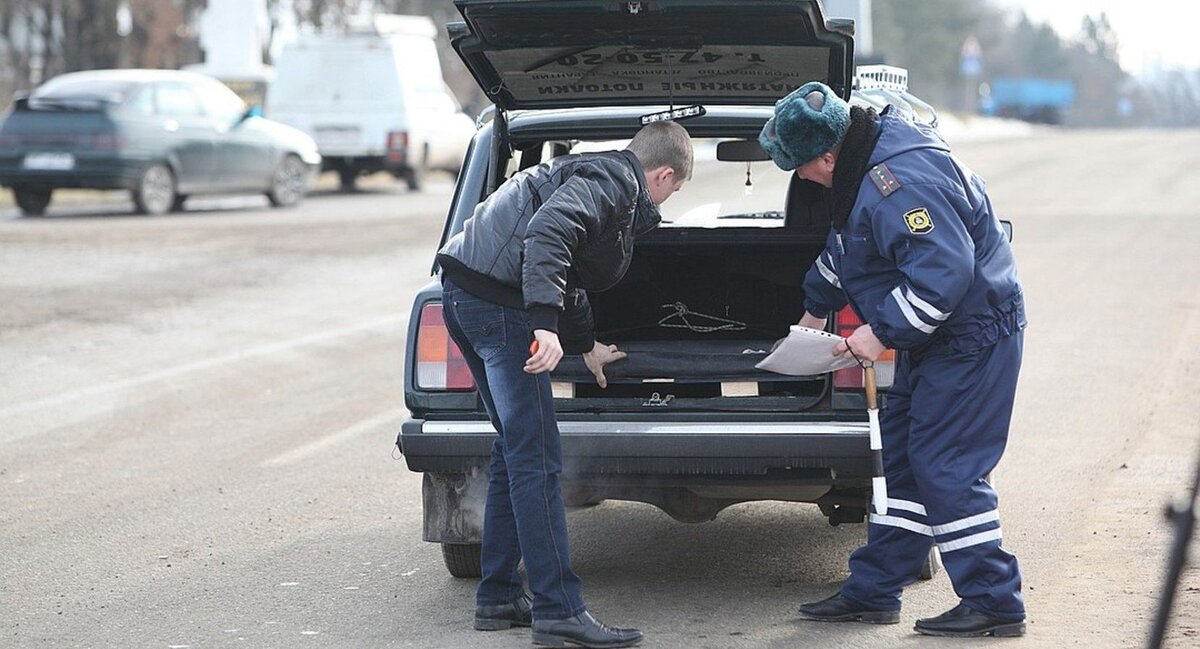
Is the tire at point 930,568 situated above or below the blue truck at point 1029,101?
above

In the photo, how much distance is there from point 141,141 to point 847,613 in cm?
1554

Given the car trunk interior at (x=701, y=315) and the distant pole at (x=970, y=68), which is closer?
the car trunk interior at (x=701, y=315)

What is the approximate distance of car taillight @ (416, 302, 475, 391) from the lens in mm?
5206

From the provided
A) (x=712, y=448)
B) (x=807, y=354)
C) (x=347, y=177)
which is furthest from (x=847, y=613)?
(x=347, y=177)

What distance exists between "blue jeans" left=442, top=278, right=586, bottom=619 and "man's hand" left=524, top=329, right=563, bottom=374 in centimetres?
17

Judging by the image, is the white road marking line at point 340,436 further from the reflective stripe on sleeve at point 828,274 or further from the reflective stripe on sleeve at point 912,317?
the reflective stripe on sleeve at point 912,317

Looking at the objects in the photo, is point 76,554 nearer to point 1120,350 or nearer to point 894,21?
point 1120,350

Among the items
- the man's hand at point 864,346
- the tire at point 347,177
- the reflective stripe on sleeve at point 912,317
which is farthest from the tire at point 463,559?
the tire at point 347,177

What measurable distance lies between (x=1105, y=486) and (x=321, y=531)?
316 centimetres

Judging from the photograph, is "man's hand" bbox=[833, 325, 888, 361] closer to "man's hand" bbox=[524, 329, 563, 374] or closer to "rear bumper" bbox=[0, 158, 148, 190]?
"man's hand" bbox=[524, 329, 563, 374]

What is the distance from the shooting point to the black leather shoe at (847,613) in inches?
198

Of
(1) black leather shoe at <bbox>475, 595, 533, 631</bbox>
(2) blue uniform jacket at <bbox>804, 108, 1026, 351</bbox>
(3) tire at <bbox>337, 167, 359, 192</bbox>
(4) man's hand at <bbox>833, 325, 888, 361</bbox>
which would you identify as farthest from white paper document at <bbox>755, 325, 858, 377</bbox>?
(3) tire at <bbox>337, 167, 359, 192</bbox>

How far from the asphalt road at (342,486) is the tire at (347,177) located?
9931mm

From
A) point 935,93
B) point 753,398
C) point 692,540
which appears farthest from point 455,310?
point 935,93
